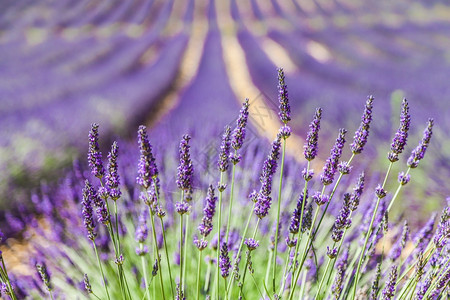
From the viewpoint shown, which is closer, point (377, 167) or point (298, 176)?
point (298, 176)

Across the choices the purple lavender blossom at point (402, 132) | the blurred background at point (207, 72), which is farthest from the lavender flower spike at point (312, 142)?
the blurred background at point (207, 72)

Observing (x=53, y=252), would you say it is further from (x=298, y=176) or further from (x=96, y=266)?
(x=298, y=176)

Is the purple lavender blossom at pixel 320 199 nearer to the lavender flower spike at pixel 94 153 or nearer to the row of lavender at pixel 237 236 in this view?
the row of lavender at pixel 237 236

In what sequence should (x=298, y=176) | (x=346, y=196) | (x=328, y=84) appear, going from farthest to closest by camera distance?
(x=328, y=84)
(x=298, y=176)
(x=346, y=196)

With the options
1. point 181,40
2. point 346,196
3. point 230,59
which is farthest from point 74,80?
point 346,196

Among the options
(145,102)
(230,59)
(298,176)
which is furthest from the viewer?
(230,59)

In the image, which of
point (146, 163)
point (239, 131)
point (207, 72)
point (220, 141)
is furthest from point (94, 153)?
point (207, 72)
